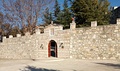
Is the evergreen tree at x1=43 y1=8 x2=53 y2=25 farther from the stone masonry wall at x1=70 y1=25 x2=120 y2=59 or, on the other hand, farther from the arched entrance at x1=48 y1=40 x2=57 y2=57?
the stone masonry wall at x1=70 y1=25 x2=120 y2=59

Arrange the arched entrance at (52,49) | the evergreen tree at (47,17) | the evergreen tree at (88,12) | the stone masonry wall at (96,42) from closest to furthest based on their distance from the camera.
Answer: the stone masonry wall at (96,42)
the arched entrance at (52,49)
the evergreen tree at (88,12)
the evergreen tree at (47,17)

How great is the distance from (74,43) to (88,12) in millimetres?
6398

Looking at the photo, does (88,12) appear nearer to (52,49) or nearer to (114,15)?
(52,49)

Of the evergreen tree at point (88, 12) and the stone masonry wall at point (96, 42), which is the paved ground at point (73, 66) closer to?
the stone masonry wall at point (96, 42)

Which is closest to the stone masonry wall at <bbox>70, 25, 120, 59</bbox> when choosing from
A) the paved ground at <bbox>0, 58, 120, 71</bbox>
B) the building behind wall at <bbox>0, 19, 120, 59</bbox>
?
the building behind wall at <bbox>0, 19, 120, 59</bbox>

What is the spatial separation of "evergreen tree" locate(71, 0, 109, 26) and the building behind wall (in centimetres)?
504

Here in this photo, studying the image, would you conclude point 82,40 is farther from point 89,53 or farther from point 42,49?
point 42,49

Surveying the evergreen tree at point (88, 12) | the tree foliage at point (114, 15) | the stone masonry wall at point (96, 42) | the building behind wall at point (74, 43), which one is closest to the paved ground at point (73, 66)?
the stone masonry wall at point (96, 42)

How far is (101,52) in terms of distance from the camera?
47.1 feet

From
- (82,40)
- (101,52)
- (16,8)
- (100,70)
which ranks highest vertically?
(16,8)

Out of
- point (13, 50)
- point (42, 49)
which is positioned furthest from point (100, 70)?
point (13, 50)

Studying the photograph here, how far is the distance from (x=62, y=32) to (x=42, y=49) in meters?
2.92

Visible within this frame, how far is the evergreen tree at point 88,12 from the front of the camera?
21281 millimetres

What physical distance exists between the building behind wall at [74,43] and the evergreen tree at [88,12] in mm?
5035
